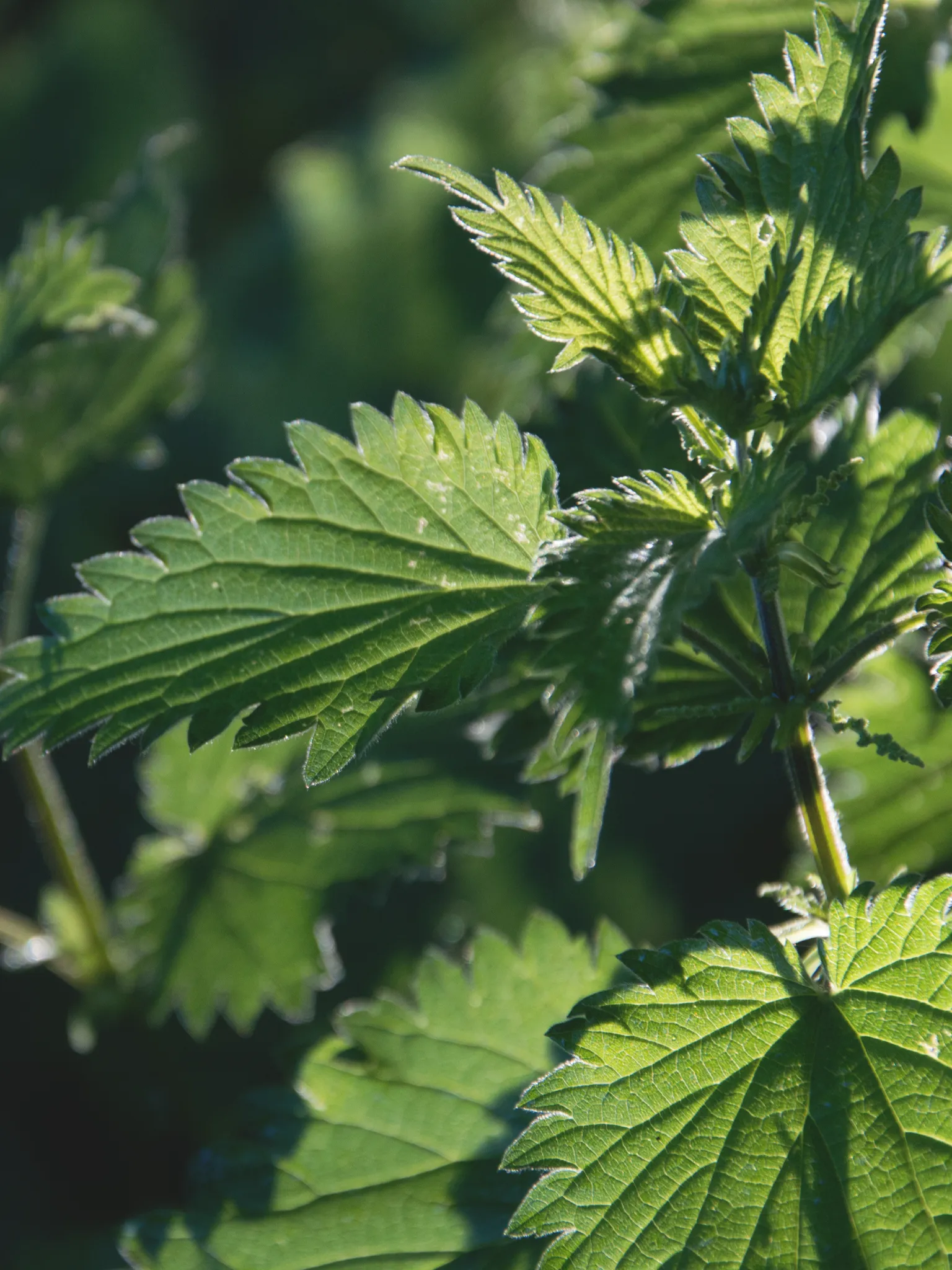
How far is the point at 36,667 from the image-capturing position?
764 millimetres

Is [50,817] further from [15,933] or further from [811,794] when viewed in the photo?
[811,794]

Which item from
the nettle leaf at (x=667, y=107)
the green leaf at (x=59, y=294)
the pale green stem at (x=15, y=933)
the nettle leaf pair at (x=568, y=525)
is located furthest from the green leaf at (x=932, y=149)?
the pale green stem at (x=15, y=933)

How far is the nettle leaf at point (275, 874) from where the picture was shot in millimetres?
1070

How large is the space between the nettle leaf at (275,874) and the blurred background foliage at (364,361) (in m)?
0.02

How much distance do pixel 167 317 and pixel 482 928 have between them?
0.68 m

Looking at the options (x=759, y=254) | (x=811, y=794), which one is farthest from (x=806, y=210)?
(x=811, y=794)

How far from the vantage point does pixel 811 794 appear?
74 cm

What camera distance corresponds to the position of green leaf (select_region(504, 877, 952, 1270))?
638 mm

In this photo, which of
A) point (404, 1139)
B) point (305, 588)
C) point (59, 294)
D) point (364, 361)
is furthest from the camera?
point (364, 361)

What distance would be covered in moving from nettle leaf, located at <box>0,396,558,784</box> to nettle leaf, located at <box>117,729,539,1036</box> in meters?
0.33

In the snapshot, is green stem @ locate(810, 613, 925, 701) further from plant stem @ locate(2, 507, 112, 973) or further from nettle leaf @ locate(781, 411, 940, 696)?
plant stem @ locate(2, 507, 112, 973)

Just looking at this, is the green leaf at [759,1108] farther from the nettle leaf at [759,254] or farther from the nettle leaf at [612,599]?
the nettle leaf at [759,254]

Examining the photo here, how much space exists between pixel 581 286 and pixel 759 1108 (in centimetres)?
43

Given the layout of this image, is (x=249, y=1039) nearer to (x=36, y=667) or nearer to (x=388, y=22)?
(x=36, y=667)
